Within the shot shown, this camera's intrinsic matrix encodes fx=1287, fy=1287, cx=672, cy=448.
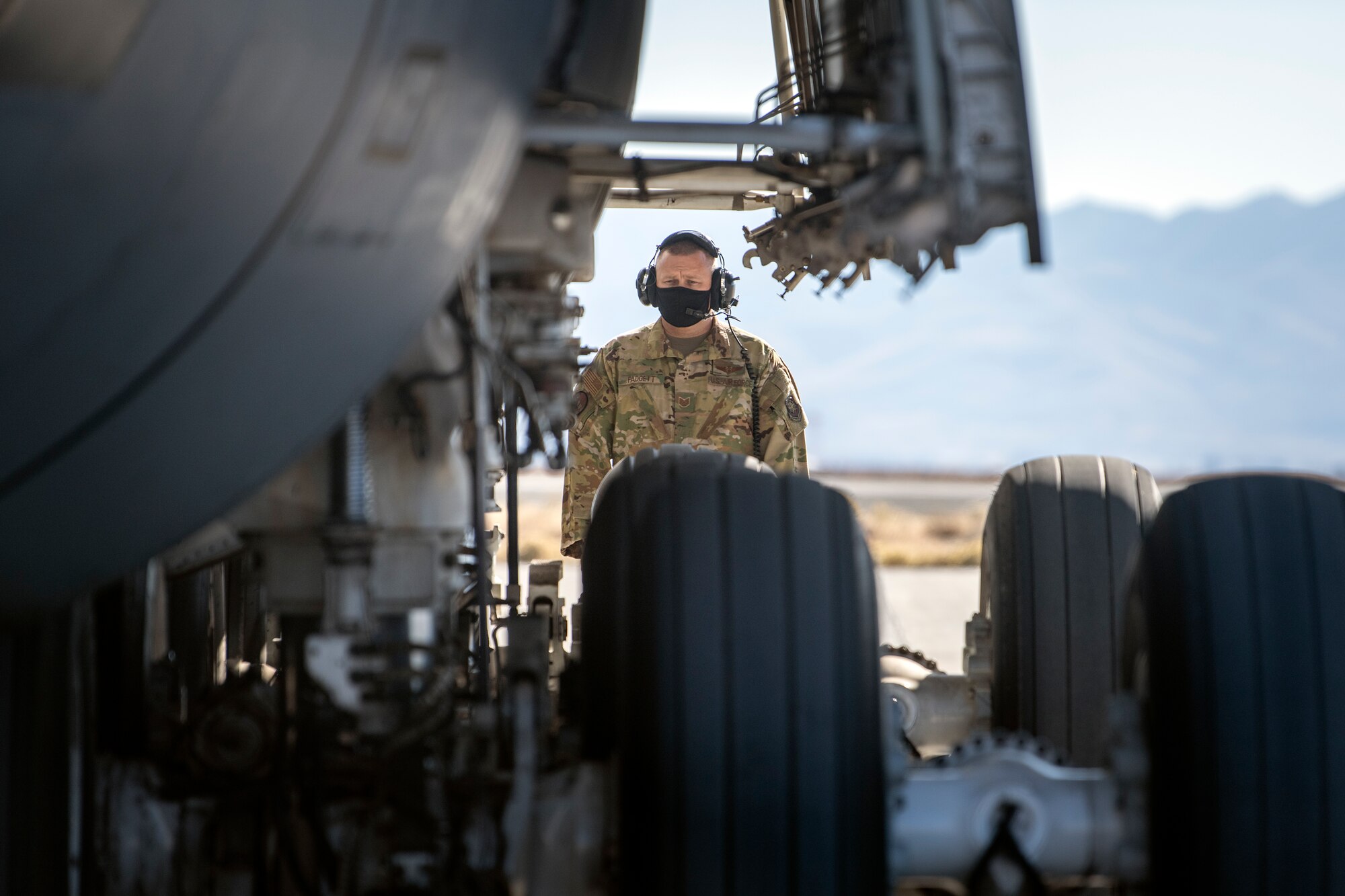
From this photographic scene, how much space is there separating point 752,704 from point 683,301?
3127 mm

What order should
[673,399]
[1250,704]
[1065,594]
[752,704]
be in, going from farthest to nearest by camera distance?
[673,399], [1065,594], [1250,704], [752,704]

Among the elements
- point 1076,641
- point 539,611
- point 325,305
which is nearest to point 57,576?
point 325,305

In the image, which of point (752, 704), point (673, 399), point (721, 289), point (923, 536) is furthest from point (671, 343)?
point (923, 536)

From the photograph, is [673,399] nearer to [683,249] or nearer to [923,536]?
[683,249]

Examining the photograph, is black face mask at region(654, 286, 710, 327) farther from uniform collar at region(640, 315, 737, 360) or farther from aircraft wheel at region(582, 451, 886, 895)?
aircraft wheel at region(582, 451, 886, 895)

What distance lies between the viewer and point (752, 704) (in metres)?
2.05

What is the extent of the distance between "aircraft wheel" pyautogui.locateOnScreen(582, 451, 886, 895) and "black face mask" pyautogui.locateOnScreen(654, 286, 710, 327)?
2886mm

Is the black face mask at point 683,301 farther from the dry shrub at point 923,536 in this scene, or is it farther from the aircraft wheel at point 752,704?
the dry shrub at point 923,536

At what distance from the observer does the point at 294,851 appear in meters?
2.38

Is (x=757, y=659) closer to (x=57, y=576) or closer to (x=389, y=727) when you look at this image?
(x=389, y=727)

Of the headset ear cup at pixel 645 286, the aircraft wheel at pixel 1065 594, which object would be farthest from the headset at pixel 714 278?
the aircraft wheel at pixel 1065 594

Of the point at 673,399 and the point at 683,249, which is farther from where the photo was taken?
the point at 673,399

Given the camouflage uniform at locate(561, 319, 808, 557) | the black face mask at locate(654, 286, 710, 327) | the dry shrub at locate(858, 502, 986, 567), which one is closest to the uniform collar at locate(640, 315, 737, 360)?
the camouflage uniform at locate(561, 319, 808, 557)

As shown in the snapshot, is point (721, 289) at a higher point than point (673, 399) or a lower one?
higher
